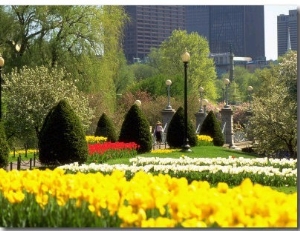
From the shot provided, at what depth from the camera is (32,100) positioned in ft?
74.3

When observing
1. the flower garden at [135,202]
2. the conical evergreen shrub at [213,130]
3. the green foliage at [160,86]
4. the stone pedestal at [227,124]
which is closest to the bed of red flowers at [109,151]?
the conical evergreen shrub at [213,130]

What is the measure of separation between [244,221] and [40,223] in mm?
1924

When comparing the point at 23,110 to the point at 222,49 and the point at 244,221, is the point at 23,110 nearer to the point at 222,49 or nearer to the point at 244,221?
the point at 244,221

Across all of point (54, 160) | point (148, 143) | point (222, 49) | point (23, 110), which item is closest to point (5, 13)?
→ point (23, 110)

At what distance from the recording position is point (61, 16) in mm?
27156

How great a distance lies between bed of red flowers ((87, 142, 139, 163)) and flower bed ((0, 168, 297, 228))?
31.7 feet

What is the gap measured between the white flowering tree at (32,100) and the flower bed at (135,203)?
1614 centimetres

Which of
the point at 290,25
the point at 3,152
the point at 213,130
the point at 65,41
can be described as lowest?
the point at 213,130

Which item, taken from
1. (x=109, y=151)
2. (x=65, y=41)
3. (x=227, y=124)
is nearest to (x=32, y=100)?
(x=65, y=41)

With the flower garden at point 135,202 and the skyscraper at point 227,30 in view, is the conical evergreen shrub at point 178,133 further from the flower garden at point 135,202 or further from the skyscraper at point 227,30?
the skyscraper at point 227,30

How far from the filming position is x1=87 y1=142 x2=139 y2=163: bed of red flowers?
16.3 metres

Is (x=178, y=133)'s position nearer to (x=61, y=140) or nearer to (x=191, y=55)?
(x=61, y=140)

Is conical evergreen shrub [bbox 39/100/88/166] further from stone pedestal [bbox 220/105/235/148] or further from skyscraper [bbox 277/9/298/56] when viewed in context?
stone pedestal [bbox 220/105/235/148]

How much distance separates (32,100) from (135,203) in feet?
59.4
